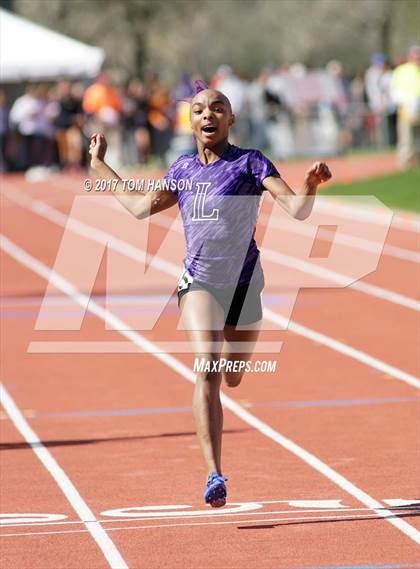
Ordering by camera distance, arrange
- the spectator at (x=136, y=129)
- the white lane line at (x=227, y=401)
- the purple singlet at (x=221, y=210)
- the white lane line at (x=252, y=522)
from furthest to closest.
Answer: the spectator at (x=136, y=129) < the white lane line at (x=227, y=401) < the white lane line at (x=252, y=522) < the purple singlet at (x=221, y=210)

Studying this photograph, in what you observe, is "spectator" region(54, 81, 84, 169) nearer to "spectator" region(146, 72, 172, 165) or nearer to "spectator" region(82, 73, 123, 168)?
"spectator" region(82, 73, 123, 168)

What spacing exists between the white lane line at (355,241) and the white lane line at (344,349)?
4.88m

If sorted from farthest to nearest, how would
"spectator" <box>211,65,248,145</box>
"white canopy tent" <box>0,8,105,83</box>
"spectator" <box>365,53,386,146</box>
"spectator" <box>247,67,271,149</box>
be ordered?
1. "spectator" <box>365,53,386,146</box>
2. "spectator" <box>247,67,271,149</box>
3. "white canopy tent" <box>0,8,105,83</box>
4. "spectator" <box>211,65,248,145</box>

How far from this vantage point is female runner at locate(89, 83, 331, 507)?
8.19m

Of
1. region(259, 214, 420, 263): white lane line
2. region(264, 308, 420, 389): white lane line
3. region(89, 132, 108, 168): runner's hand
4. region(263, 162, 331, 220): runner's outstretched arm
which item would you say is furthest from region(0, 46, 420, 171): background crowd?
region(263, 162, 331, 220): runner's outstretched arm

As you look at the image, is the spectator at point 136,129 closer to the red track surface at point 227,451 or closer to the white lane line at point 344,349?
A: the red track surface at point 227,451

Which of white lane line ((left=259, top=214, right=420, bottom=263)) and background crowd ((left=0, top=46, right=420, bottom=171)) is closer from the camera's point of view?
white lane line ((left=259, top=214, right=420, bottom=263))

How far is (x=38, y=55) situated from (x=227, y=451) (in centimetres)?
3044

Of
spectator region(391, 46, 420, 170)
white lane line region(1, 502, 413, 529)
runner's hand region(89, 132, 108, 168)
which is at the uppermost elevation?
spectator region(391, 46, 420, 170)

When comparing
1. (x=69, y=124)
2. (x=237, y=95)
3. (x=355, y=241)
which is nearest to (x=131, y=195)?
(x=355, y=241)

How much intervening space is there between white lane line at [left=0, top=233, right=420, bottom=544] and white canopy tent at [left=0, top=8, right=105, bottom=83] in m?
15.2

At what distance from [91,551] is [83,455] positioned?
275cm

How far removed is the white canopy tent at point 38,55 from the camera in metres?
40.0

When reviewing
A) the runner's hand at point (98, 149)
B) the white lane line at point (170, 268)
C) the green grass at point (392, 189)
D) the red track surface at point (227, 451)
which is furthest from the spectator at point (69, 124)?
the runner's hand at point (98, 149)
